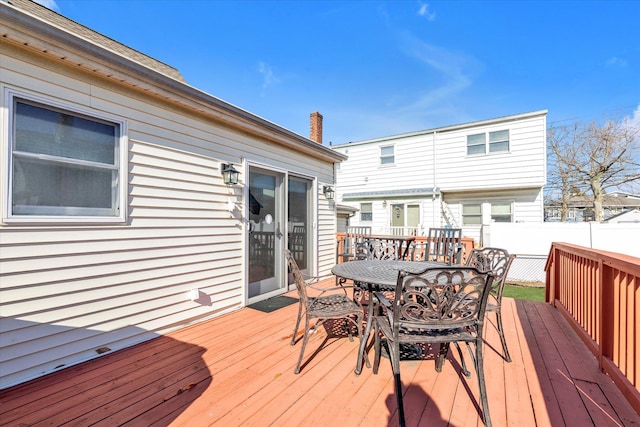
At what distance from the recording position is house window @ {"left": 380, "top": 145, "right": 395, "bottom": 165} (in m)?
11.4

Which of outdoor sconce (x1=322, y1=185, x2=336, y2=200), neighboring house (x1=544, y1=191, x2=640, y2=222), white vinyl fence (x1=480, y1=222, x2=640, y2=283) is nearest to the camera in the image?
outdoor sconce (x1=322, y1=185, x2=336, y2=200)

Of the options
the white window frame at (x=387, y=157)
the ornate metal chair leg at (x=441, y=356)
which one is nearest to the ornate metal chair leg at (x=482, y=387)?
the ornate metal chair leg at (x=441, y=356)

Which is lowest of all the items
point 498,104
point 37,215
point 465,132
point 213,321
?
point 213,321

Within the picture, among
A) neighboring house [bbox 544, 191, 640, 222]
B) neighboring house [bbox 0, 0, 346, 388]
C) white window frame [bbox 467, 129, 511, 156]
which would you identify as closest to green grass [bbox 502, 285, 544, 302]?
white window frame [bbox 467, 129, 511, 156]

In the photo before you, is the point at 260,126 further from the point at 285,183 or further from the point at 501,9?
the point at 501,9

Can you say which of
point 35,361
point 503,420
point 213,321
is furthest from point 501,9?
point 35,361

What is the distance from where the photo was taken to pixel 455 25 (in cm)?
770

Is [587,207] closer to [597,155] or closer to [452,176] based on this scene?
[597,155]

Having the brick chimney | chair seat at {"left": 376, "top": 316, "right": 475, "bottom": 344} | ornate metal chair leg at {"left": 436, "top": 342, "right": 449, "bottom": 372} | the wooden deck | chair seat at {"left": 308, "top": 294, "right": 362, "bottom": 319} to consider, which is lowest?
the wooden deck

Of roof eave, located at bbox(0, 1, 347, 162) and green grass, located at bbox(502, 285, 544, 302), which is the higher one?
roof eave, located at bbox(0, 1, 347, 162)

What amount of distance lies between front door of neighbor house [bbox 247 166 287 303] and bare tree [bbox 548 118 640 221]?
577 inches

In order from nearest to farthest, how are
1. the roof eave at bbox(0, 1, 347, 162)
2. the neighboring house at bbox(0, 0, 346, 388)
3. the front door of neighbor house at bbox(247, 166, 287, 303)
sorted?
the roof eave at bbox(0, 1, 347, 162) < the neighboring house at bbox(0, 0, 346, 388) < the front door of neighbor house at bbox(247, 166, 287, 303)

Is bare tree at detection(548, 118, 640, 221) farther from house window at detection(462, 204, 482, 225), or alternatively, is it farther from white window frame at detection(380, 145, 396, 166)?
white window frame at detection(380, 145, 396, 166)

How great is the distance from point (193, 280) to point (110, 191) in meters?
1.37
